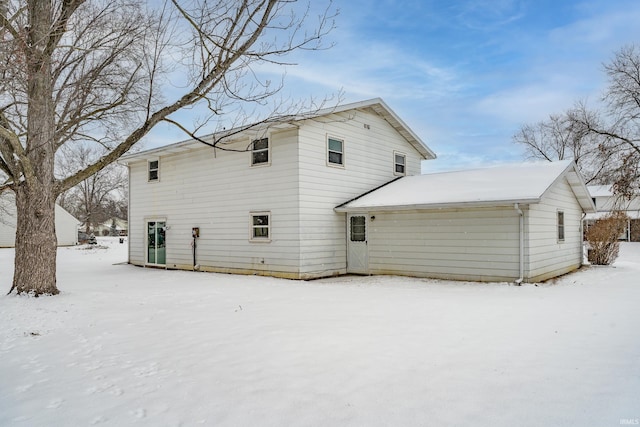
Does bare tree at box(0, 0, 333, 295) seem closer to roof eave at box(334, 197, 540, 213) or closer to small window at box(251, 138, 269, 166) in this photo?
small window at box(251, 138, 269, 166)

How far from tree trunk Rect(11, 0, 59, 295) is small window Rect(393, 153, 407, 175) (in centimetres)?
1054

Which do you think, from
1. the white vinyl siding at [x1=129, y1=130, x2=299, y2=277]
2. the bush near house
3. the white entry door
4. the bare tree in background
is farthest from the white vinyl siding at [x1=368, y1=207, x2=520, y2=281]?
the bare tree in background

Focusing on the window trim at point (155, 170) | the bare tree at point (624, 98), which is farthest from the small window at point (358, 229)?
the bare tree at point (624, 98)

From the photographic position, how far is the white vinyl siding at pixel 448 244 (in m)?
10.6

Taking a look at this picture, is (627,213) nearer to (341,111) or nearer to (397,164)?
(397,164)

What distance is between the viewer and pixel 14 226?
3016 cm

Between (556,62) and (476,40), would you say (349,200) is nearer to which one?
(476,40)

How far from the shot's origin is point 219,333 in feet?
19.2

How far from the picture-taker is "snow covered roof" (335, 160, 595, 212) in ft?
34.5

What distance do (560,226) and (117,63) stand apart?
13312mm

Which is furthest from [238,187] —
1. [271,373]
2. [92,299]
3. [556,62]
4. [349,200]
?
[556,62]

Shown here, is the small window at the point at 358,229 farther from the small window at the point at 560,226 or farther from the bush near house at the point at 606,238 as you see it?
the bush near house at the point at 606,238

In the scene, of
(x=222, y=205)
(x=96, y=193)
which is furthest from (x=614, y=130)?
(x=96, y=193)

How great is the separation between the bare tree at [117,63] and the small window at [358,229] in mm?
5574
